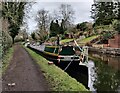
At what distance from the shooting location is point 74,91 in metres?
9.58

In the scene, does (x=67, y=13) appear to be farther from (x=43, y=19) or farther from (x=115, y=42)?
(x=115, y=42)

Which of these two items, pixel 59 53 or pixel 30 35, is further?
pixel 30 35

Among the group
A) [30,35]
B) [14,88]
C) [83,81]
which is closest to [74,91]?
[14,88]

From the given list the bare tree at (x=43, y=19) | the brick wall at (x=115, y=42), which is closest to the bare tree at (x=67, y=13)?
the bare tree at (x=43, y=19)

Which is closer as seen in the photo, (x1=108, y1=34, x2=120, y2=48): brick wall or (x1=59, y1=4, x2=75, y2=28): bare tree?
(x1=108, y1=34, x2=120, y2=48): brick wall

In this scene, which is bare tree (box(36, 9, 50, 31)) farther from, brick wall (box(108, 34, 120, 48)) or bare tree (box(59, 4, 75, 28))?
brick wall (box(108, 34, 120, 48))

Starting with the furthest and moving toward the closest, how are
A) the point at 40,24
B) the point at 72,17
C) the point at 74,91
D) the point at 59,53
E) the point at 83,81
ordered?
the point at 40,24 → the point at 72,17 → the point at 59,53 → the point at 83,81 → the point at 74,91

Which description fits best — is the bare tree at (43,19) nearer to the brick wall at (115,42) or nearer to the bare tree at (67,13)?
the bare tree at (67,13)

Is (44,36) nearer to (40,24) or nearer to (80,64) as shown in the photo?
(40,24)

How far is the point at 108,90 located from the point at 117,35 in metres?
33.0

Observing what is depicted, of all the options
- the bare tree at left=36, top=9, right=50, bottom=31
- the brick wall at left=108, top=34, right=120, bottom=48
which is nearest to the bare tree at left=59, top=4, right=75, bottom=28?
the bare tree at left=36, top=9, right=50, bottom=31

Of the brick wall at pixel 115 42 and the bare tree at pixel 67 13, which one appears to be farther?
the bare tree at pixel 67 13

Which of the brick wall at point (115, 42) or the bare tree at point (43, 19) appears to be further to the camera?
the bare tree at point (43, 19)

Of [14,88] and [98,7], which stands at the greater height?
[98,7]
